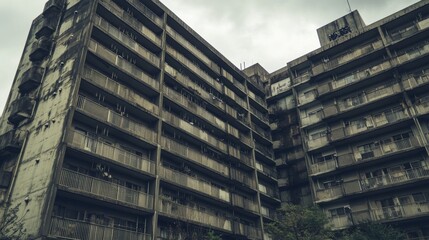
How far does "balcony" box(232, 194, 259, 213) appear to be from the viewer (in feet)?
116

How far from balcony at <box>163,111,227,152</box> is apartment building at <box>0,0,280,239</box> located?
139mm

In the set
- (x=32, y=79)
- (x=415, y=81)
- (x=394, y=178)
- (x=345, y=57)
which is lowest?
(x=394, y=178)

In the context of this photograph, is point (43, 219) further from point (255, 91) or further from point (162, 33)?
point (255, 91)

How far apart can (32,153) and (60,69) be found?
734 centimetres

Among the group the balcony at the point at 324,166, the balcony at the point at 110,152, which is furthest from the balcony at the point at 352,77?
the balcony at the point at 110,152

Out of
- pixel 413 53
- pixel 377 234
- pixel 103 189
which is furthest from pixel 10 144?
pixel 413 53

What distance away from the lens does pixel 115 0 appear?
3300 centimetres

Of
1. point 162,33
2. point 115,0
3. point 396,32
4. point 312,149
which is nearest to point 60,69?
point 115,0

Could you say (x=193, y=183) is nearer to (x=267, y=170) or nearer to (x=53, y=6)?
(x=267, y=170)

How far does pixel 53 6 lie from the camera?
32.8m

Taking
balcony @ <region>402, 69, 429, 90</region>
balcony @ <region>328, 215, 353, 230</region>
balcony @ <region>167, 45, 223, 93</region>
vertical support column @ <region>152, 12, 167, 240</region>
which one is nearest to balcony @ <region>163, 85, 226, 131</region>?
vertical support column @ <region>152, 12, 167, 240</region>

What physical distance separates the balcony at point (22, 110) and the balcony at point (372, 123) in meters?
30.4

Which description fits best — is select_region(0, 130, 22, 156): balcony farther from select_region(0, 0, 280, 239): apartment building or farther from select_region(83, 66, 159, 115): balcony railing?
select_region(83, 66, 159, 115): balcony railing

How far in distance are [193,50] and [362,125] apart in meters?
21.1
